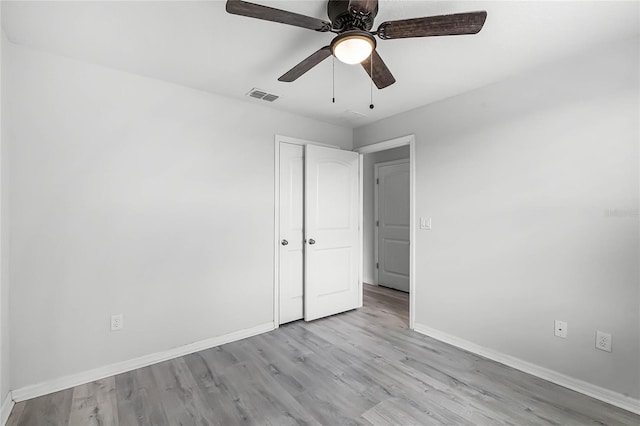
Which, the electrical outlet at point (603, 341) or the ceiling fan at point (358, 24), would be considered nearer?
the ceiling fan at point (358, 24)

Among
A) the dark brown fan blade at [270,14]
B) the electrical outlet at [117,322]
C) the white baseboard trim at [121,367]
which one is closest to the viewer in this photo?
the dark brown fan blade at [270,14]

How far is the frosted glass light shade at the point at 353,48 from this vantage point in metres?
1.56

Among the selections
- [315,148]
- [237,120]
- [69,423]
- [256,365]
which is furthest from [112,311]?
[315,148]

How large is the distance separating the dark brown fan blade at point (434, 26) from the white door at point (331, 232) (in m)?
2.03

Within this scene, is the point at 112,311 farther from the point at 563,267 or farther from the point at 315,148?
the point at 563,267

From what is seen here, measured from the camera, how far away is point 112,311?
95.6 inches

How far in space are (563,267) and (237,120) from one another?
3.11 m

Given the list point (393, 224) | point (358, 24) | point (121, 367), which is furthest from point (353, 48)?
point (393, 224)

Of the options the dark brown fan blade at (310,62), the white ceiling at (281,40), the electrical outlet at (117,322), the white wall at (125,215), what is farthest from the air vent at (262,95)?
the electrical outlet at (117,322)

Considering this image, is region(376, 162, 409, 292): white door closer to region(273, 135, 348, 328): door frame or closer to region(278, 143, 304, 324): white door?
region(278, 143, 304, 324): white door

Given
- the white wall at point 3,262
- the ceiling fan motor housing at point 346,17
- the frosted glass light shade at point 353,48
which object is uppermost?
the ceiling fan motor housing at point 346,17

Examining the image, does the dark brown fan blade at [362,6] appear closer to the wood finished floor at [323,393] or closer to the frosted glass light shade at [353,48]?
the frosted glass light shade at [353,48]

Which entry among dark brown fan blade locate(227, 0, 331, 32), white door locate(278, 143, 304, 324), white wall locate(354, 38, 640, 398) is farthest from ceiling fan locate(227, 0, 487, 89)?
white door locate(278, 143, 304, 324)

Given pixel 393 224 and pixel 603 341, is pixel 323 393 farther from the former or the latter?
pixel 393 224
